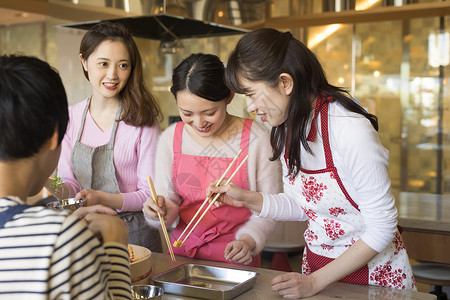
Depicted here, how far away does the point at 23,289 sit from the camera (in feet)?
2.77

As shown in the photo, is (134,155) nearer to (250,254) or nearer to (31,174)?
(250,254)

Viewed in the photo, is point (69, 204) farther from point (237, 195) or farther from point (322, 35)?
point (322, 35)

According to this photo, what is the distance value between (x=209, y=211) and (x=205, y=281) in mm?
399

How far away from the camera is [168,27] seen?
14.3 ft

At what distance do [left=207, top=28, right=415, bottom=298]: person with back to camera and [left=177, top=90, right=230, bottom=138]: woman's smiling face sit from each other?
0.26 m

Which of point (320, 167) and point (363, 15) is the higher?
point (363, 15)

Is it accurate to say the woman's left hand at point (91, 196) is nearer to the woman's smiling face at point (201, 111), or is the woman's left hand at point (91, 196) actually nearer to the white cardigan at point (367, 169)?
the woman's smiling face at point (201, 111)

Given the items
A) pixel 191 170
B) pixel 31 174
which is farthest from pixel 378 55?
pixel 31 174

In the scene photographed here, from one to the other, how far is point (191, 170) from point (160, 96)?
14.0 ft

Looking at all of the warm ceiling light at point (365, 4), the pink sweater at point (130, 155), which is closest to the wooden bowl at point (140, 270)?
the pink sweater at point (130, 155)

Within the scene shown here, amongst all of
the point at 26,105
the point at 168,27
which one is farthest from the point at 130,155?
the point at 168,27

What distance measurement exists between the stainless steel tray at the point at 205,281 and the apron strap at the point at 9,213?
2.06ft

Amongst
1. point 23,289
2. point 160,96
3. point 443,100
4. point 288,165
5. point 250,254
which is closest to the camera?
point 23,289

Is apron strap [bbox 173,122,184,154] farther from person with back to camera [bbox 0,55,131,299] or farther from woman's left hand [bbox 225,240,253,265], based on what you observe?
person with back to camera [bbox 0,55,131,299]
